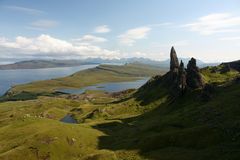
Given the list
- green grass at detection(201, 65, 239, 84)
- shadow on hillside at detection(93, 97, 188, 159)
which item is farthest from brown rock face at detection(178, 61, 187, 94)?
green grass at detection(201, 65, 239, 84)

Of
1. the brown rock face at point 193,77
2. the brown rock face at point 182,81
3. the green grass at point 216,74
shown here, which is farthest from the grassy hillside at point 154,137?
the green grass at point 216,74

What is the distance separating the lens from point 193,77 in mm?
143250

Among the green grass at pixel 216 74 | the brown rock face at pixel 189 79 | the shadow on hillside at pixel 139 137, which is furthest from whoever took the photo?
the green grass at pixel 216 74

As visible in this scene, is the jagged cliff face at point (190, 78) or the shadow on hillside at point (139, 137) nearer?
the shadow on hillside at point (139, 137)

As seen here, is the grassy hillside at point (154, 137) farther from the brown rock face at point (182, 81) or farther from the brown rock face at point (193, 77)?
the brown rock face at point (193, 77)

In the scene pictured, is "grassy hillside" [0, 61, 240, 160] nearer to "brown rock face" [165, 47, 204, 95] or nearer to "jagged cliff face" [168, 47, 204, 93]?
"brown rock face" [165, 47, 204, 95]

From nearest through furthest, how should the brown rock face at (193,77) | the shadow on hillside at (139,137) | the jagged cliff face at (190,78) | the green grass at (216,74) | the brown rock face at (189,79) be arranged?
the shadow on hillside at (139,137) → the brown rock face at (189,79) → the jagged cliff face at (190,78) → the brown rock face at (193,77) → the green grass at (216,74)

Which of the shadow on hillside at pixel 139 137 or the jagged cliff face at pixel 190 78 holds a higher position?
the jagged cliff face at pixel 190 78

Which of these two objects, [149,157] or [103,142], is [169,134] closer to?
[149,157]

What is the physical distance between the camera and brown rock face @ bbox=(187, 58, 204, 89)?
5581 inches

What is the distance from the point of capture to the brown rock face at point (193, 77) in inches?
5581

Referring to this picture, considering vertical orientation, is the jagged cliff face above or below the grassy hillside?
above

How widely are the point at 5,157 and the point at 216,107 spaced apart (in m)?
67.8

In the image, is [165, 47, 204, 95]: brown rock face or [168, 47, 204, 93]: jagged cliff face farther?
[168, 47, 204, 93]: jagged cliff face
